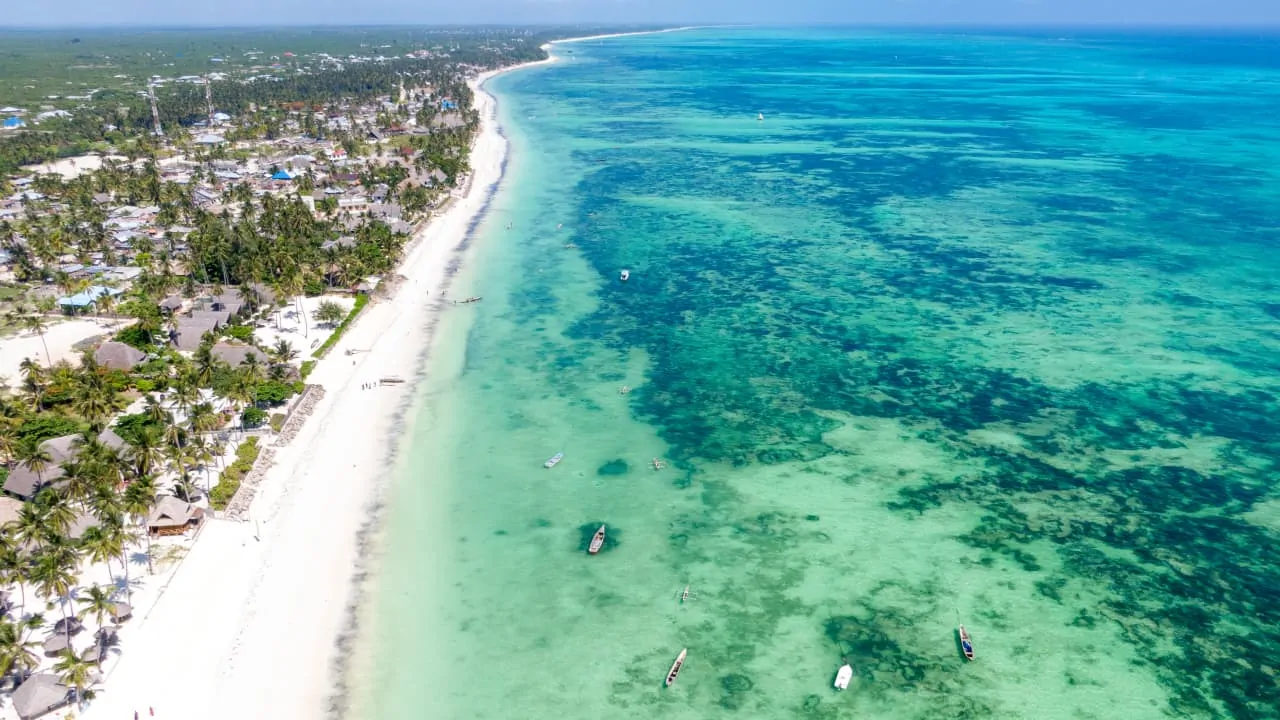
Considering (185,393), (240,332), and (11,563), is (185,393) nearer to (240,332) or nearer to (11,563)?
(240,332)

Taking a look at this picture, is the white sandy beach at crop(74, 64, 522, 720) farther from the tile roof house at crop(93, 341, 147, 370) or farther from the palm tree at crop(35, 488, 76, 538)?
the tile roof house at crop(93, 341, 147, 370)

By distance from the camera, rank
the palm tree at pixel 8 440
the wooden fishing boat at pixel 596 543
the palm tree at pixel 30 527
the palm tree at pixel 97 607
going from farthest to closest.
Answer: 1. the palm tree at pixel 8 440
2. the wooden fishing boat at pixel 596 543
3. the palm tree at pixel 30 527
4. the palm tree at pixel 97 607

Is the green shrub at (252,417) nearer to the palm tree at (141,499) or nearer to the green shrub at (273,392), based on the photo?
the green shrub at (273,392)

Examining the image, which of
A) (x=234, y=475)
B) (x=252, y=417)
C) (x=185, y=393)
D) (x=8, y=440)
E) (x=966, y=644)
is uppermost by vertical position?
(x=185, y=393)

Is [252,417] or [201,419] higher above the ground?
[201,419]

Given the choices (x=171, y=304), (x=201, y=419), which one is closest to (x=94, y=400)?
(x=201, y=419)

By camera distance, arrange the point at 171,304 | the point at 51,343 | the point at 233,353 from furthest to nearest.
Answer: the point at 171,304 < the point at 51,343 < the point at 233,353

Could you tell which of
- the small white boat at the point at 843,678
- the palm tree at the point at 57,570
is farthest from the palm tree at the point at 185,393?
the small white boat at the point at 843,678
